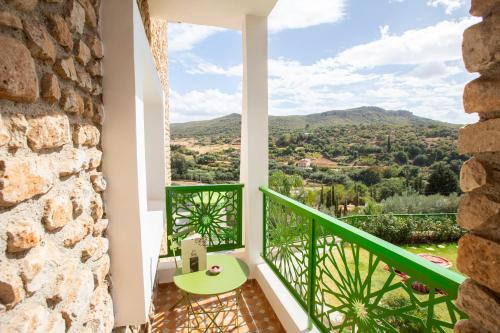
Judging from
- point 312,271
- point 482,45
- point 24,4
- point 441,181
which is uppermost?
point 24,4

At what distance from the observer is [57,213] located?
80cm

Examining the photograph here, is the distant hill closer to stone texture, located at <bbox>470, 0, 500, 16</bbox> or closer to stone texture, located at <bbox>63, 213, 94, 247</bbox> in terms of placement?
stone texture, located at <bbox>63, 213, 94, 247</bbox>

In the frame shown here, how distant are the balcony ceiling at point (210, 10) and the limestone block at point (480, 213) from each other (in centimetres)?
282

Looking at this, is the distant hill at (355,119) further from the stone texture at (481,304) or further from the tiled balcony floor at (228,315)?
the stone texture at (481,304)

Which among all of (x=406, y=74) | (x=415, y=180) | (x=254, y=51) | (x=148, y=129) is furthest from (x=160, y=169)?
(x=406, y=74)

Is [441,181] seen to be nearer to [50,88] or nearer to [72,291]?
[72,291]

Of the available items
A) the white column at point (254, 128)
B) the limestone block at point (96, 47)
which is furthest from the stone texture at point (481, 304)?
the white column at point (254, 128)

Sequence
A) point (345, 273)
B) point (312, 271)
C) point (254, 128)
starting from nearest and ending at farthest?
point (312, 271)
point (345, 273)
point (254, 128)

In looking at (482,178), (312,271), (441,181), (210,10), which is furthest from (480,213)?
(441,181)

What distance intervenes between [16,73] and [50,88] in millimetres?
169

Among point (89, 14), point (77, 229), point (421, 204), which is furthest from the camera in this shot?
point (421, 204)

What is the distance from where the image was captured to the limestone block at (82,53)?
98 centimetres

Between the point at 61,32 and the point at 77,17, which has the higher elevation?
the point at 77,17

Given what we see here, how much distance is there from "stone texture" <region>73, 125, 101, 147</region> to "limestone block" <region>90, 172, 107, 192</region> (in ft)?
0.48
